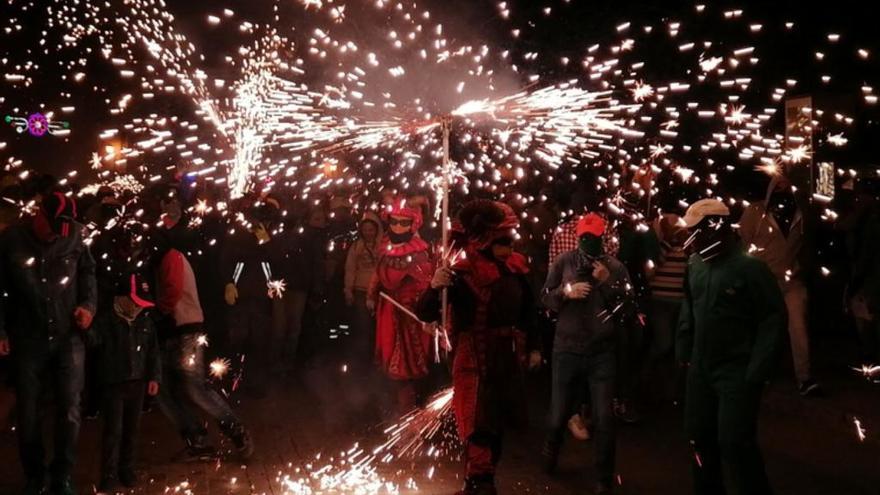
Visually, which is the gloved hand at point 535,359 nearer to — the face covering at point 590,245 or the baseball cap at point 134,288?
the face covering at point 590,245

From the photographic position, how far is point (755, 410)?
5609 millimetres

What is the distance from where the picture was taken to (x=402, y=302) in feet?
30.2

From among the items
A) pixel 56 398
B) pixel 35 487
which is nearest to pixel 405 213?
pixel 56 398

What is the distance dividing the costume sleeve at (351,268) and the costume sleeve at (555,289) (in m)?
3.84

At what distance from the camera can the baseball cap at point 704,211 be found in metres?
5.89

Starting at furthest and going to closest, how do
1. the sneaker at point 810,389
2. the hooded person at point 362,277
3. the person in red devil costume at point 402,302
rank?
the hooded person at point 362,277, the sneaker at point 810,389, the person in red devil costume at point 402,302

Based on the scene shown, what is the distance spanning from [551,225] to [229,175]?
13.7 feet

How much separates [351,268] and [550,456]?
169 inches

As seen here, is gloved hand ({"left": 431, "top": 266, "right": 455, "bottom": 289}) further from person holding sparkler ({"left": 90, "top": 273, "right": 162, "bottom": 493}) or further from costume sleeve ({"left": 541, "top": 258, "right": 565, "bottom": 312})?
person holding sparkler ({"left": 90, "top": 273, "right": 162, "bottom": 493})

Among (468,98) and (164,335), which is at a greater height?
(468,98)

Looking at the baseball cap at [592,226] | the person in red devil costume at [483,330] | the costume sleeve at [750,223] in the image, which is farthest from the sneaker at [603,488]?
the costume sleeve at [750,223]

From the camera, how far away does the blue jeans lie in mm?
6824

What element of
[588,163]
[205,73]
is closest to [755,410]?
[588,163]

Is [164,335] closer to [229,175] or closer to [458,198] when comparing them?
[458,198]
